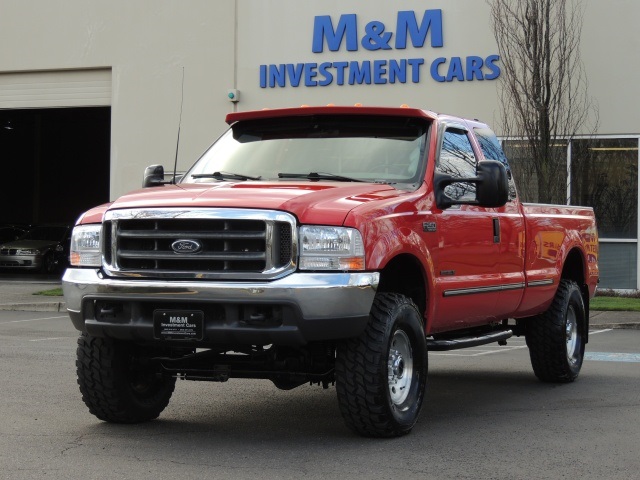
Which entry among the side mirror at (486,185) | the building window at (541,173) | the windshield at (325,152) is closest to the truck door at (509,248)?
the side mirror at (486,185)

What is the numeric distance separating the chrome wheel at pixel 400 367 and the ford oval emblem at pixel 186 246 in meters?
1.34

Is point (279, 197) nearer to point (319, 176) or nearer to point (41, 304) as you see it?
point (319, 176)

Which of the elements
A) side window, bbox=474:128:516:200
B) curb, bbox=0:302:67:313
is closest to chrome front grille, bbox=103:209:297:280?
side window, bbox=474:128:516:200

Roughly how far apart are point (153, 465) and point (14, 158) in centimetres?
4550

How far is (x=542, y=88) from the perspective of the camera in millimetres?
23250

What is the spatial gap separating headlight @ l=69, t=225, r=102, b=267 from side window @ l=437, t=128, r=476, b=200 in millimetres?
2485

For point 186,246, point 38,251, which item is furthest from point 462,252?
point 38,251

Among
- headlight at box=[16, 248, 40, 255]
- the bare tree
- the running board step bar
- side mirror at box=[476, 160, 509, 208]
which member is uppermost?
the bare tree

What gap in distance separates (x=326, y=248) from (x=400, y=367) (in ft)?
3.72

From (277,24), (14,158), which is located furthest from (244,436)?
(14,158)

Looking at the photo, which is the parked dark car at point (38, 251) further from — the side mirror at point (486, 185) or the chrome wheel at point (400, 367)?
the chrome wheel at point (400, 367)

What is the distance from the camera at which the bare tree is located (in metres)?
23.2

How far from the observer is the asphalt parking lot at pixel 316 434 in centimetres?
665

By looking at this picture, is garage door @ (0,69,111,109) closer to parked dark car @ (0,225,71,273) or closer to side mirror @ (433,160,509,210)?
parked dark car @ (0,225,71,273)
